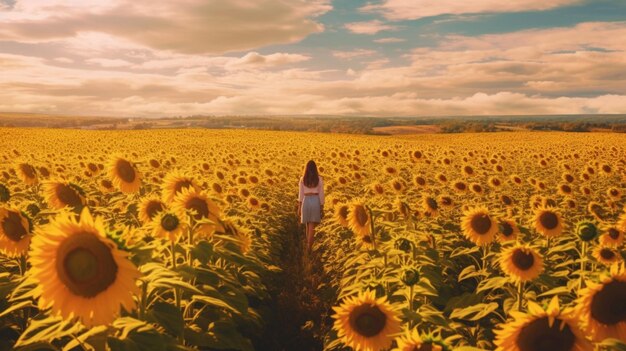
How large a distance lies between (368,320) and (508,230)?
3.96m

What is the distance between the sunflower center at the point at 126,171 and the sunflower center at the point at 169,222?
13.3 feet

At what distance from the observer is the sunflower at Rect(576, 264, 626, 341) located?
2895 millimetres

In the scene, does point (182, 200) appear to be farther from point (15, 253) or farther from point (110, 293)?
point (110, 293)

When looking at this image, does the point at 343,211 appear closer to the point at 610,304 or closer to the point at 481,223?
the point at 481,223

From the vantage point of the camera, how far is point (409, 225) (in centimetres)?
792

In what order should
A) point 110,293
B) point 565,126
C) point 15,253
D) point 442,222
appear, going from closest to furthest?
point 110,293, point 15,253, point 442,222, point 565,126

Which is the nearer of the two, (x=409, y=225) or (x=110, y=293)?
(x=110, y=293)

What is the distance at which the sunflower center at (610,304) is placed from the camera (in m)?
2.90

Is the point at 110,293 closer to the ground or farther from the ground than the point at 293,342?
farther from the ground

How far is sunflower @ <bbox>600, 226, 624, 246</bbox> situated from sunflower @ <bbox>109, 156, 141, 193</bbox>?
703cm

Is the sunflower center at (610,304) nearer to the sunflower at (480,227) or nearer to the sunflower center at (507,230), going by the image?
the sunflower at (480,227)

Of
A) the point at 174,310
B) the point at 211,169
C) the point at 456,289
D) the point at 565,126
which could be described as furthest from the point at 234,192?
the point at 565,126

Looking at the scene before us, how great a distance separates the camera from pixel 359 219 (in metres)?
7.36

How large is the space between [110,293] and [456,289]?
5787 millimetres
